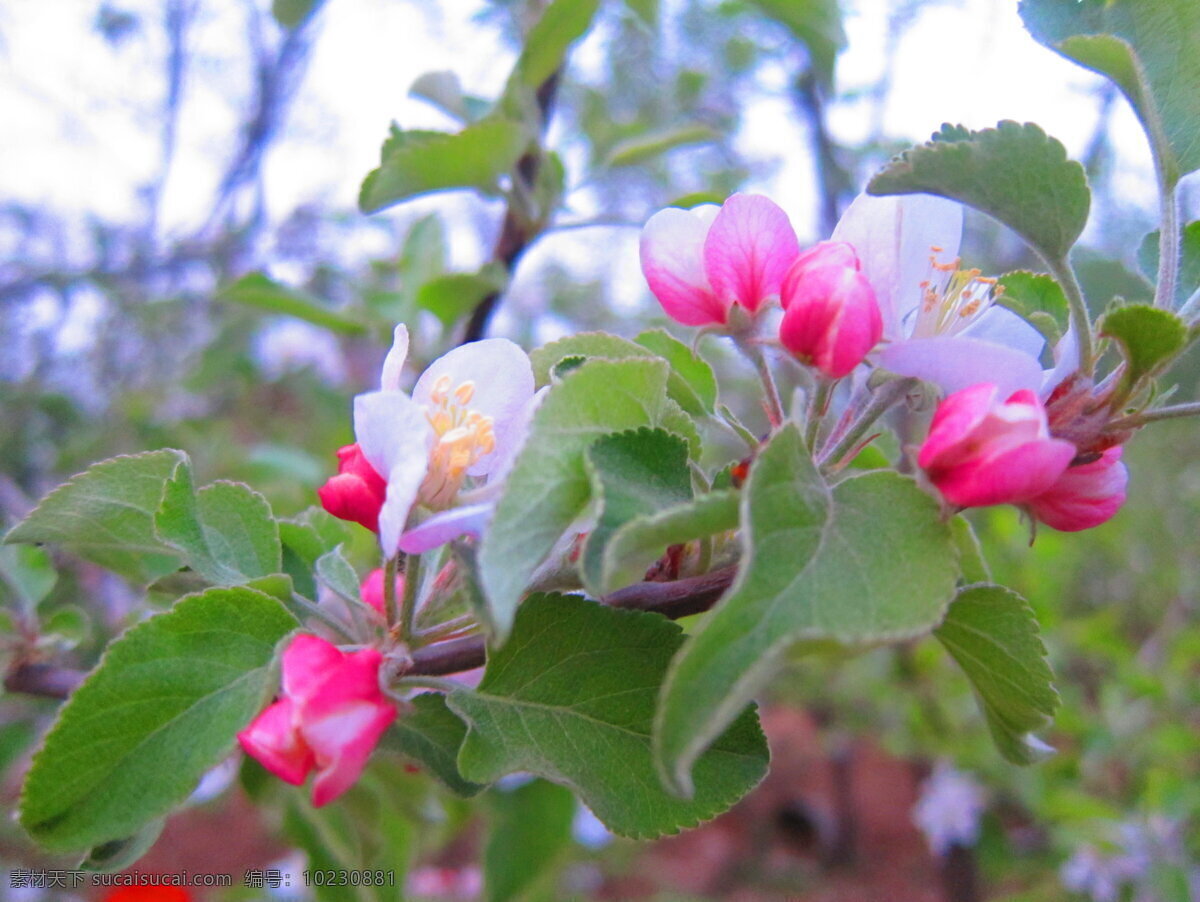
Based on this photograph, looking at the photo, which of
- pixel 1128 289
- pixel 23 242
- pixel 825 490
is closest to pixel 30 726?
pixel 825 490

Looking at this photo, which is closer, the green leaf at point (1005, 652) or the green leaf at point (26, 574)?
the green leaf at point (1005, 652)

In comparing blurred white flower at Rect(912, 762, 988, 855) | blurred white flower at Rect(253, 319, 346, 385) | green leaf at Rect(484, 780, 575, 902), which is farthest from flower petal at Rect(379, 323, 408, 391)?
blurred white flower at Rect(253, 319, 346, 385)

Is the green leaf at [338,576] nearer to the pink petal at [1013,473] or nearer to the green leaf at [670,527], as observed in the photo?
the green leaf at [670,527]

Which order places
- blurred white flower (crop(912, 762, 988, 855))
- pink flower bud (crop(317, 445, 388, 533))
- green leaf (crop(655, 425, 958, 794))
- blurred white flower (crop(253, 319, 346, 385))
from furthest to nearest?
blurred white flower (crop(253, 319, 346, 385)) → blurred white flower (crop(912, 762, 988, 855)) → pink flower bud (crop(317, 445, 388, 533)) → green leaf (crop(655, 425, 958, 794))

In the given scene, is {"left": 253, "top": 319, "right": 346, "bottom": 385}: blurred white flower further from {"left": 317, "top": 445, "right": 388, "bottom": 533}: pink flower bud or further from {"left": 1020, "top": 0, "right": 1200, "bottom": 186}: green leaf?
{"left": 1020, "top": 0, "right": 1200, "bottom": 186}: green leaf

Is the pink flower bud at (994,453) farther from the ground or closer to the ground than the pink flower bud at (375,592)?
farther from the ground

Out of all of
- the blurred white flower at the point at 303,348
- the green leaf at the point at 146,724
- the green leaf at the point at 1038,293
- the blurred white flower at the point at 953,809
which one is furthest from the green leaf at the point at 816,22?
the blurred white flower at the point at 303,348

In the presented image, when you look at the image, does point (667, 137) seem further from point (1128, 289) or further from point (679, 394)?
point (679, 394)
